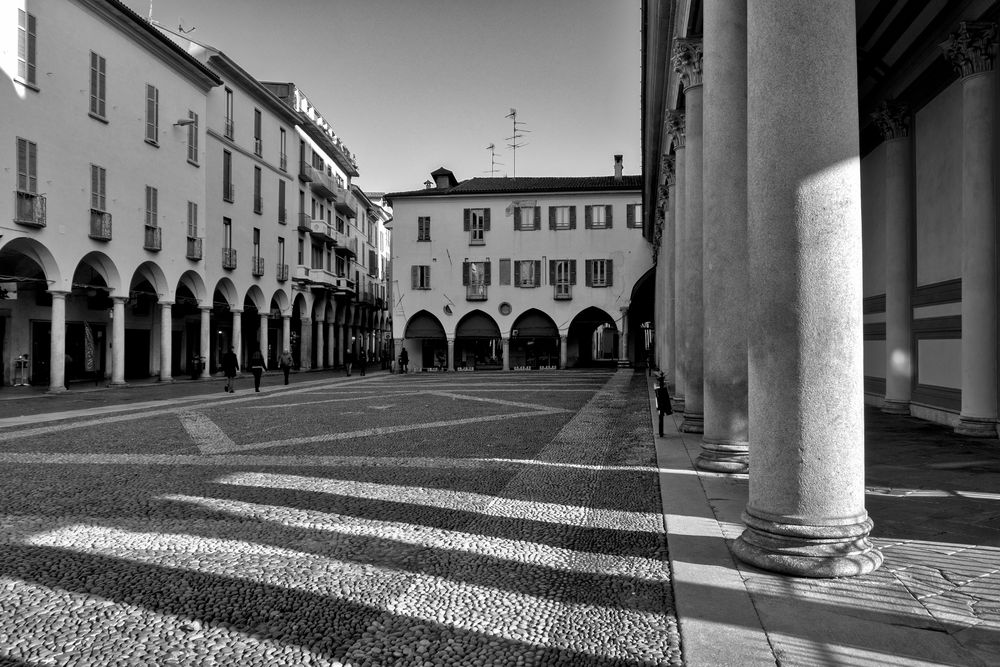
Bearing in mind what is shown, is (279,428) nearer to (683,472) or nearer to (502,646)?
(683,472)

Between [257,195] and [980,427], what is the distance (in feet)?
110

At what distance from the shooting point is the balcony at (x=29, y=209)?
20781mm

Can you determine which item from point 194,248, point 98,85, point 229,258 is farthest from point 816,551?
point 229,258

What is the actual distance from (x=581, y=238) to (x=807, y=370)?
3725cm

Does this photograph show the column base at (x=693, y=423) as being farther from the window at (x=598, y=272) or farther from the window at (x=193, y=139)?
the window at (x=598, y=272)

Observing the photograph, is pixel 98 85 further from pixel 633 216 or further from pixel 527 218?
pixel 633 216

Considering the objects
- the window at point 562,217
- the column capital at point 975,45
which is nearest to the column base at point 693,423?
the column capital at point 975,45

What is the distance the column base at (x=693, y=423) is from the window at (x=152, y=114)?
79.5 feet

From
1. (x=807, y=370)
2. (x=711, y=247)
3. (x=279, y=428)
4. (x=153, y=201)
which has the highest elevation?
(x=153, y=201)

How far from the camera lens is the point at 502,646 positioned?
3240mm

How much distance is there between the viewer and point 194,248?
29750mm

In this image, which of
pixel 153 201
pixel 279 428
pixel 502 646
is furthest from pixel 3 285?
pixel 502 646

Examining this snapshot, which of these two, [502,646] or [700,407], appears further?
[700,407]

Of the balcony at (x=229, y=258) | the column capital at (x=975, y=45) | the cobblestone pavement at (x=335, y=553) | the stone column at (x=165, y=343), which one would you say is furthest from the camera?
the balcony at (x=229, y=258)
